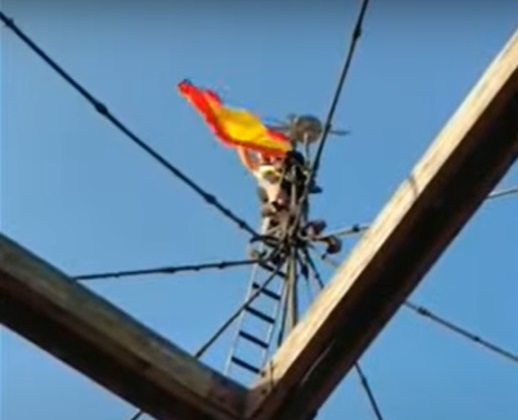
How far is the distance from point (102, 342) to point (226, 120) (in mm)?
3126

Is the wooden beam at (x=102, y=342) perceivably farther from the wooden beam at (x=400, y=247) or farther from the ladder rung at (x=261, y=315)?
the ladder rung at (x=261, y=315)

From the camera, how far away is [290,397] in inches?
132

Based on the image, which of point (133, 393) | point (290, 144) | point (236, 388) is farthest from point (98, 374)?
point (290, 144)

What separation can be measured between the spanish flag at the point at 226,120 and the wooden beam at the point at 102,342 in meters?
2.87

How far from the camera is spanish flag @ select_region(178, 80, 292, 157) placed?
6.07m

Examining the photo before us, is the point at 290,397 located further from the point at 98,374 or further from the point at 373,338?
the point at 98,374

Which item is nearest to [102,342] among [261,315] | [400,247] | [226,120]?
[400,247]

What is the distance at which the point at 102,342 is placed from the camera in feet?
10.3

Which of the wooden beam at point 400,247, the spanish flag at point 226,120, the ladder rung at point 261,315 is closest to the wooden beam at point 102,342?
the wooden beam at point 400,247

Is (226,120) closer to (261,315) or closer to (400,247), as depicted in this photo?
(261,315)

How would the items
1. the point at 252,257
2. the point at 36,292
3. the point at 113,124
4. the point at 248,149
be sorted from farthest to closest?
the point at 248,149
the point at 252,257
the point at 113,124
the point at 36,292

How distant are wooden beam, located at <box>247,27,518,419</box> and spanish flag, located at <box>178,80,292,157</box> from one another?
2762mm

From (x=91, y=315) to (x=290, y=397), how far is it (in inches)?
24.8

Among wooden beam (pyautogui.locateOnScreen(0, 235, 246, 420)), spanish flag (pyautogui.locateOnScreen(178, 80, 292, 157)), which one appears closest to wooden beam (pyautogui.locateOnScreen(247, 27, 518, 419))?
wooden beam (pyautogui.locateOnScreen(0, 235, 246, 420))
